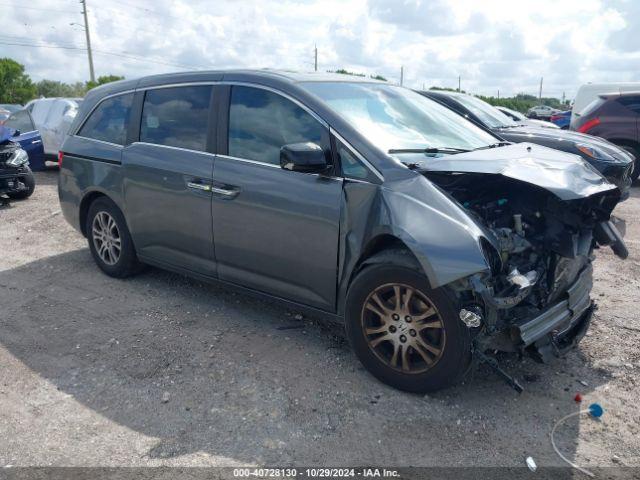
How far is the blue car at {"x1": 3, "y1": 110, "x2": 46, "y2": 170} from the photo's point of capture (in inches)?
464

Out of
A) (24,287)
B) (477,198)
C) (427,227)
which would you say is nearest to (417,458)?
(427,227)

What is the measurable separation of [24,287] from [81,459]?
3125mm

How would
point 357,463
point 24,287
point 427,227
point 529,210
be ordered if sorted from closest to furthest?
point 357,463
point 427,227
point 529,210
point 24,287

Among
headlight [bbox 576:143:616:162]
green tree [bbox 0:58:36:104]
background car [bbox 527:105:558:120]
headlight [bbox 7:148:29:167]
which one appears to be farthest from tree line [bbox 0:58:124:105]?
headlight [bbox 576:143:616:162]

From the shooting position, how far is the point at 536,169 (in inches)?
138

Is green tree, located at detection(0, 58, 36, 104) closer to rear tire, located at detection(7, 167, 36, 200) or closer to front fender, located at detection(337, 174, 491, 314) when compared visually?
rear tire, located at detection(7, 167, 36, 200)

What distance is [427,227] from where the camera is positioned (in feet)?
10.7

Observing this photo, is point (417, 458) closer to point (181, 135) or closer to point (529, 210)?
point (529, 210)

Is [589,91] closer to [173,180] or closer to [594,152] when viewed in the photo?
[594,152]

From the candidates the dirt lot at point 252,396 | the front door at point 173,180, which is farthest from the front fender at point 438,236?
the front door at point 173,180

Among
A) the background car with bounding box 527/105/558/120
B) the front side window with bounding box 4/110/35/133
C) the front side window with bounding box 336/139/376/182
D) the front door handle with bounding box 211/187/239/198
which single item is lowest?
the background car with bounding box 527/105/558/120

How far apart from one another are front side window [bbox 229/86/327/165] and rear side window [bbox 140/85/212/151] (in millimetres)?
320

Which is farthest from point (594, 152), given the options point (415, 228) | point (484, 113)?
point (415, 228)

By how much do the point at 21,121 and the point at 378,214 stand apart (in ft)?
37.3
